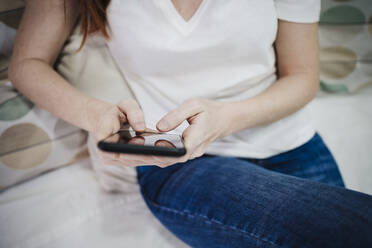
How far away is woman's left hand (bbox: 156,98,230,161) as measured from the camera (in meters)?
0.35

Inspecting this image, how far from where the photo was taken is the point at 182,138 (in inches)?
14.3

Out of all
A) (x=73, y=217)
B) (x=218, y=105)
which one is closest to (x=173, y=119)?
(x=218, y=105)

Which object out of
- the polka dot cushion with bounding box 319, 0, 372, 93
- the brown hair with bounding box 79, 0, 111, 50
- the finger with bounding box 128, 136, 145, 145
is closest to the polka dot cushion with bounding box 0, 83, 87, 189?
the brown hair with bounding box 79, 0, 111, 50

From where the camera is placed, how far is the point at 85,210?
1.77 feet

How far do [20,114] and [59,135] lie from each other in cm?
9

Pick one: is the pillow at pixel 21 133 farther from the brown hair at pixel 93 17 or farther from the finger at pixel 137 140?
the finger at pixel 137 140

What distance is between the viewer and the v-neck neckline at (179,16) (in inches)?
16.7

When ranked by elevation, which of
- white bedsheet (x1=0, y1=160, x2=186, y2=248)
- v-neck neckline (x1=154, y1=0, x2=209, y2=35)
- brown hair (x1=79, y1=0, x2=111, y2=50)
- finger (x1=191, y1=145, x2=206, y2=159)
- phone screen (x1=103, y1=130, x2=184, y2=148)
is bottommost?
white bedsheet (x1=0, y1=160, x2=186, y2=248)

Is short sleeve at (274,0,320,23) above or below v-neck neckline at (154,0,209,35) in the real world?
above

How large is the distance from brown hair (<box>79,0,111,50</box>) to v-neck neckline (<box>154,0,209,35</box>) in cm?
12

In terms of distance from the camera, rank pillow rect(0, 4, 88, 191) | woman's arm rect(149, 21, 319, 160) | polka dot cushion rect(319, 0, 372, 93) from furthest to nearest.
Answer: polka dot cushion rect(319, 0, 372, 93), pillow rect(0, 4, 88, 191), woman's arm rect(149, 21, 319, 160)

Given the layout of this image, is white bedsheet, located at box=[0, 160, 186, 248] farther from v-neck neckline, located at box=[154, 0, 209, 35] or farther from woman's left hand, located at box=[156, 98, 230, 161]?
v-neck neckline, located at box=[154, 0, 209, 35]

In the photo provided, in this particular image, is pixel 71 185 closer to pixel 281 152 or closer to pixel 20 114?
pixel 20 114

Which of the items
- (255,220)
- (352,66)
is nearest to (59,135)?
(255,220)
